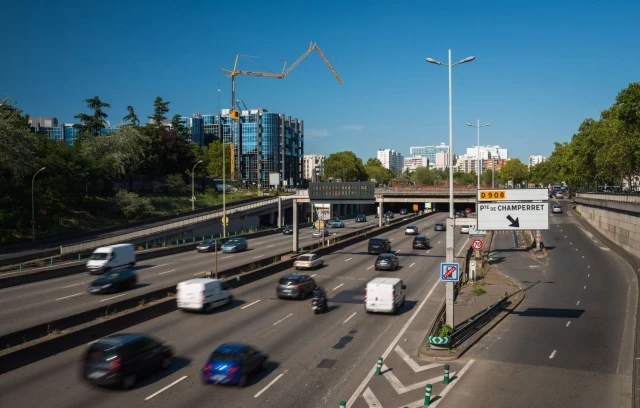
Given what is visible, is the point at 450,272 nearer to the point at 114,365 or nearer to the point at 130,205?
the point at 114,365

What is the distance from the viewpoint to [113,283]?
31469 mm

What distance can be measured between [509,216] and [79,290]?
2611cm

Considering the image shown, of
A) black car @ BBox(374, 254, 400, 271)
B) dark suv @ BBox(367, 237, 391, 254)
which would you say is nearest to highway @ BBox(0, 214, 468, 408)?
black car @ BBox(374, 254, 400, 271)

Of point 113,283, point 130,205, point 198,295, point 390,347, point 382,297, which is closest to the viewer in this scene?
point 390,347

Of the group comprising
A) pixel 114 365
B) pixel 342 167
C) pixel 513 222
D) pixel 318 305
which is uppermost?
pixel 342 167

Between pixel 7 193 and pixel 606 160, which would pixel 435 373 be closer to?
pixel 7 193

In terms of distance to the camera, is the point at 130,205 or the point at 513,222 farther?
the point at 130,205

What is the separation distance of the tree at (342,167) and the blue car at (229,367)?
6352 inches

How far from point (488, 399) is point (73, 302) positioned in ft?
75.4

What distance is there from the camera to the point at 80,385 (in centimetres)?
1647

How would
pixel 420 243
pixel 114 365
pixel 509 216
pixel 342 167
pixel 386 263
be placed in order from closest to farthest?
pixel 114 365 → pixel 509 216 → pixel 386 263 → pixel 420 243 → pixel 342 167

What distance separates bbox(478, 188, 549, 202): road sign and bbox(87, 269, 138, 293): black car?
21569mm

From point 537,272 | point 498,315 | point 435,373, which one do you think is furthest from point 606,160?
point 435,373

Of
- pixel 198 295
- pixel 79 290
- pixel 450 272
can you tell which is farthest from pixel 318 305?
pixel 79 290
